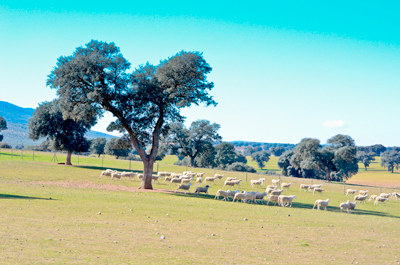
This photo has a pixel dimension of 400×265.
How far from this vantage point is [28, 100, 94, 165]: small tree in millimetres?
61656

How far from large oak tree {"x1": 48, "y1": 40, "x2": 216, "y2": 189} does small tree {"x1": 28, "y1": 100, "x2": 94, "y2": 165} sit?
2871 cm

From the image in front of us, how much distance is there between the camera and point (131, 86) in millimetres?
35219

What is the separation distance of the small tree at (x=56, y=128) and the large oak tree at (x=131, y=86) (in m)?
28.7

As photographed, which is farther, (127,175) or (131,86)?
(127,175)

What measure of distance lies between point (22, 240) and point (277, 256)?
8.09 m

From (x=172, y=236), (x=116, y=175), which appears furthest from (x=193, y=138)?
(x=172, y=236)

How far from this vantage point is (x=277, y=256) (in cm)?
1179

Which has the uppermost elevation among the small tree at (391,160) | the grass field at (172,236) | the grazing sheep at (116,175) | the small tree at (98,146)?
the small tree at (391,160)

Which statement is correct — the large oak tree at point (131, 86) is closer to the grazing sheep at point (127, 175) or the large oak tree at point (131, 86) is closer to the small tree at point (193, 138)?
the grazing sheep at point (127, 175)

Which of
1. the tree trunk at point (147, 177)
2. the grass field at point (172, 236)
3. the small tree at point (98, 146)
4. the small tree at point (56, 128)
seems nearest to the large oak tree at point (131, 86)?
the tree trunk at point (147, 177)

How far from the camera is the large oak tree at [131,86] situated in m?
32.2

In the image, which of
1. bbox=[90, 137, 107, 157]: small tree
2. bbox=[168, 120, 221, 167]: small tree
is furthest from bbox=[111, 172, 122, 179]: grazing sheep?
bbox=[90, 137, 107, 157]: small tree

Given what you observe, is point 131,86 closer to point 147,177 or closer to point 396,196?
point 147,177

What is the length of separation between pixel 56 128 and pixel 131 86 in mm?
32692
